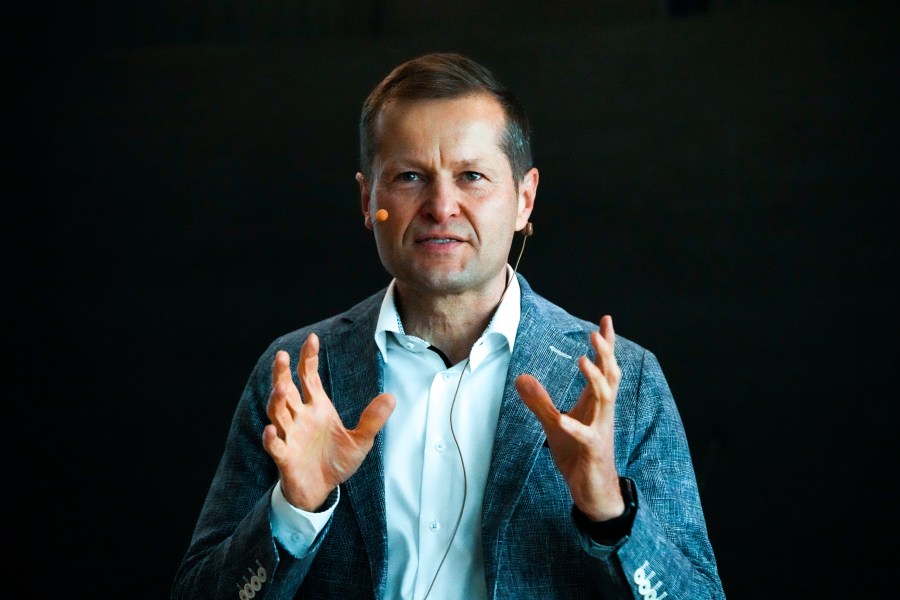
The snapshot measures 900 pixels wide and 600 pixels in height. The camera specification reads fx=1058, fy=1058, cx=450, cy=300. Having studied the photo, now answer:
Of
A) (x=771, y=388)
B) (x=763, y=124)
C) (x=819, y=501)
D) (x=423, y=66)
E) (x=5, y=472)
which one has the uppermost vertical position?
(x=423, y=66)

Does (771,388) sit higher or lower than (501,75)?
lower

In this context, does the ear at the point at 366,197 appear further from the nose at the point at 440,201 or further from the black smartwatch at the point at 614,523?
the black smartwatch at the point at 614,523

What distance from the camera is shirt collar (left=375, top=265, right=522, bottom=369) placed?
7.25 feet

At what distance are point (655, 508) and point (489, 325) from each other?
50 cm

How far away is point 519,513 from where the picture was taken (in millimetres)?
2039

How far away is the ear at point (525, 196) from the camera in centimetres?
238

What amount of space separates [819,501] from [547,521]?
4.34 ft

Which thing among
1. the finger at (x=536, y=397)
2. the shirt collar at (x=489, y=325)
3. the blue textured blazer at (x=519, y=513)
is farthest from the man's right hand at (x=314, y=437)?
the shirt collar at (x=489, y=325)

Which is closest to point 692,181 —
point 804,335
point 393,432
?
point 804,335

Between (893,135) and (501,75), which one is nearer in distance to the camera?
(893,135)

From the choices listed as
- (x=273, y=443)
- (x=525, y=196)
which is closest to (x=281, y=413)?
(x=273, y=443)

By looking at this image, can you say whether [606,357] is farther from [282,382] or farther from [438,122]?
[438,122]

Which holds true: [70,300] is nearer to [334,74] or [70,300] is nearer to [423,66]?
[334,74]

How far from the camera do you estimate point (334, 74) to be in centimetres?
348
